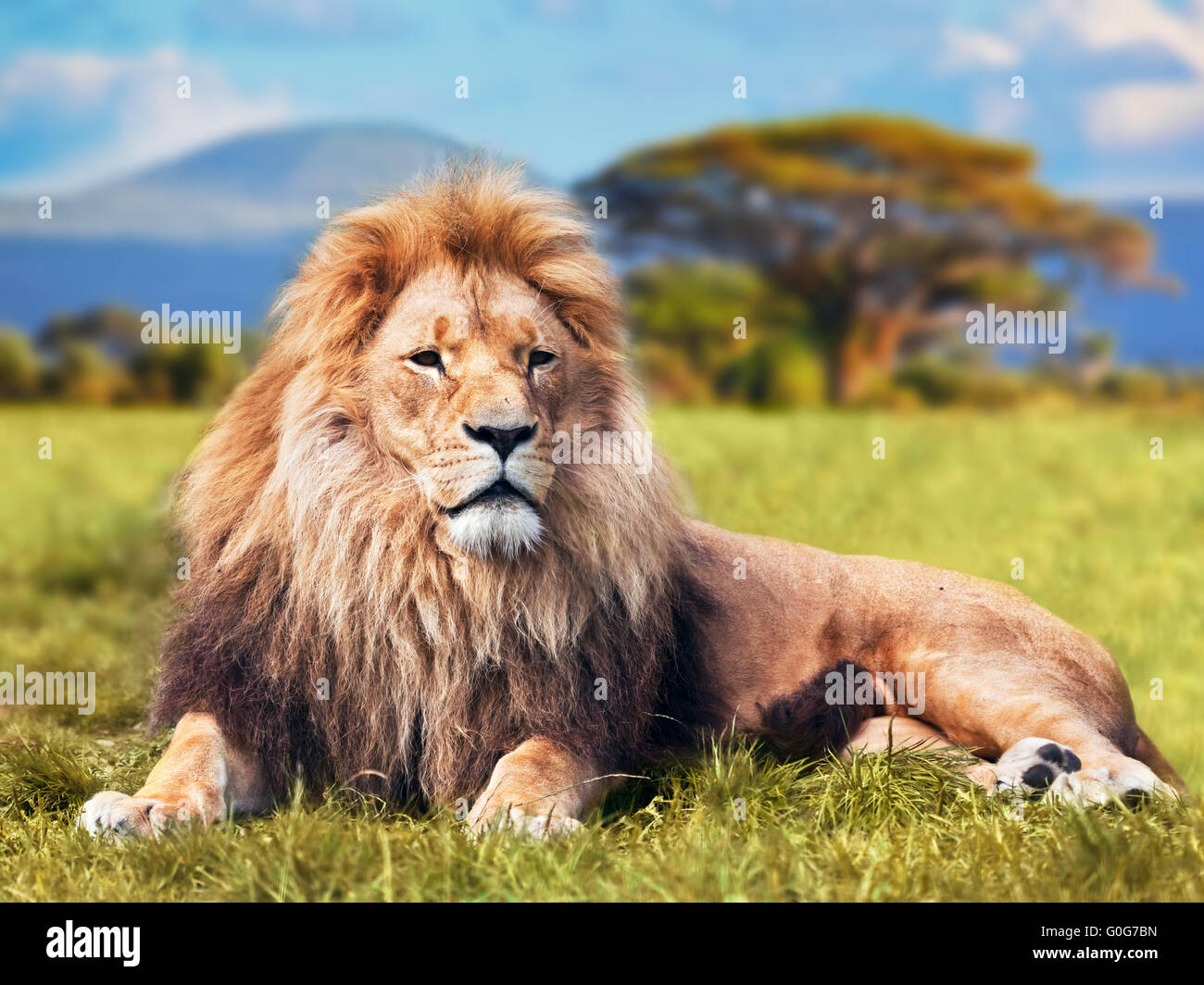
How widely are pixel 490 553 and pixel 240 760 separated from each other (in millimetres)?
960

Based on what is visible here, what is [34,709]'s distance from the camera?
229 inches

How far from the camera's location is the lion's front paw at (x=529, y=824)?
3521 mm

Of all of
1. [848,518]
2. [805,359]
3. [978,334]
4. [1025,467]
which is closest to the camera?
[978,334]

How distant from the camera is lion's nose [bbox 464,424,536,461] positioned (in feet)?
12.0

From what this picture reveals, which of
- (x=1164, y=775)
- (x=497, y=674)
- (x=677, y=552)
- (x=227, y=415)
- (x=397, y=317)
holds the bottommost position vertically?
(x=1164, y=775)

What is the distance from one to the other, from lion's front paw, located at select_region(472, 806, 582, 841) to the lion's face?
0.72 meters

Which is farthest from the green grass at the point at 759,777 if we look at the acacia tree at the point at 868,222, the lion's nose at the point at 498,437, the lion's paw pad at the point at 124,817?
the acacia tree at the point at 868,222

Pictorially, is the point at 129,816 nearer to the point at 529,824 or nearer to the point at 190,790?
the point at 190,790

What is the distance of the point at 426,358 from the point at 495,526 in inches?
20.5

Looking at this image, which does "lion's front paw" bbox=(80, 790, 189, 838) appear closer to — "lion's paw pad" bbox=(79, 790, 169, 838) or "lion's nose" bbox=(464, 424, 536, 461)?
"lion's paw pad" bbox=(79, 790, 169, 838)

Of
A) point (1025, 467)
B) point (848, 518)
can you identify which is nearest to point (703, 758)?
point (848, 518)
